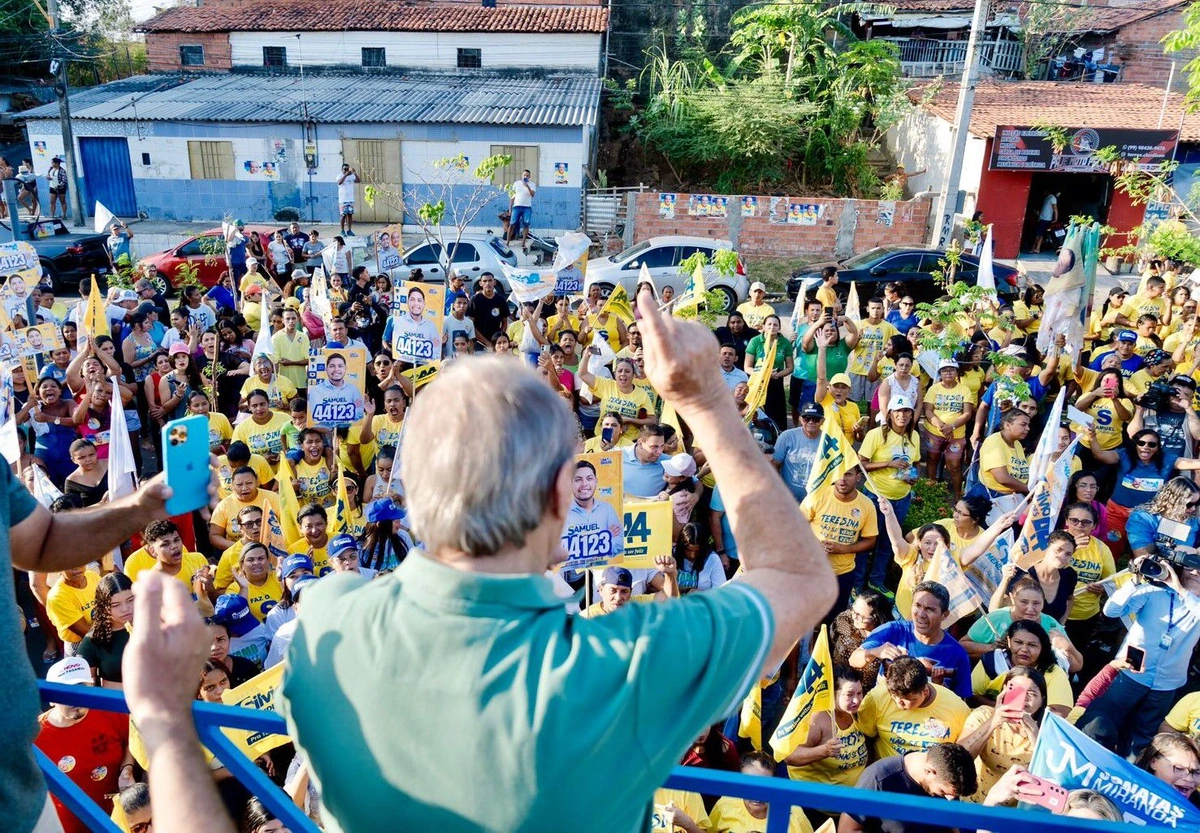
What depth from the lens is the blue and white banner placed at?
343 cm

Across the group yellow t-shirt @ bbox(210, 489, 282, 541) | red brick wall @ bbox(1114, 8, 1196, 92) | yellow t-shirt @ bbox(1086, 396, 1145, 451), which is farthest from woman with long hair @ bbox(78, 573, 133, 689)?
red brick wall @ bbox(1114, 8, 1196, 92)

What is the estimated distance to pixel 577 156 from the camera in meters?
23.9

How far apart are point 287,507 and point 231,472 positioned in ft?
2.28

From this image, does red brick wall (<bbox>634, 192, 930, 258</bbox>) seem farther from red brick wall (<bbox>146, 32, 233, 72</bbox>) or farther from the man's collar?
the man's collar

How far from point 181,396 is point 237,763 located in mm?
7929

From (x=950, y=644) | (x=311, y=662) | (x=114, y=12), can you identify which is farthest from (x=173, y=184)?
(x=311, y=662)

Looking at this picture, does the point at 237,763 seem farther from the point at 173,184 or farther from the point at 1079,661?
the point at 173,184

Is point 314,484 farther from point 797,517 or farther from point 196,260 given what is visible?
point 196,260

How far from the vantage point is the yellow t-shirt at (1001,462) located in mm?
7559

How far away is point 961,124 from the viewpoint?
17109 mm

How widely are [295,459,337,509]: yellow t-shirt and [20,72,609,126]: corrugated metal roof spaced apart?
17.7 m

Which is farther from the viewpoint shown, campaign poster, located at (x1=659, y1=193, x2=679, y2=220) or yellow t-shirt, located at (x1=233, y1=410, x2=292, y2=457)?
campaign poster, located at (x1=659, y1=193, x2=679, y2=220)

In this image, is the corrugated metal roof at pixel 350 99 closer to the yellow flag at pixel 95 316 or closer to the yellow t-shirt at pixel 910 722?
the yellow flag at pixel 95 316

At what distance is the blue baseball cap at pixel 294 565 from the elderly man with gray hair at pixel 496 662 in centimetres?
460
